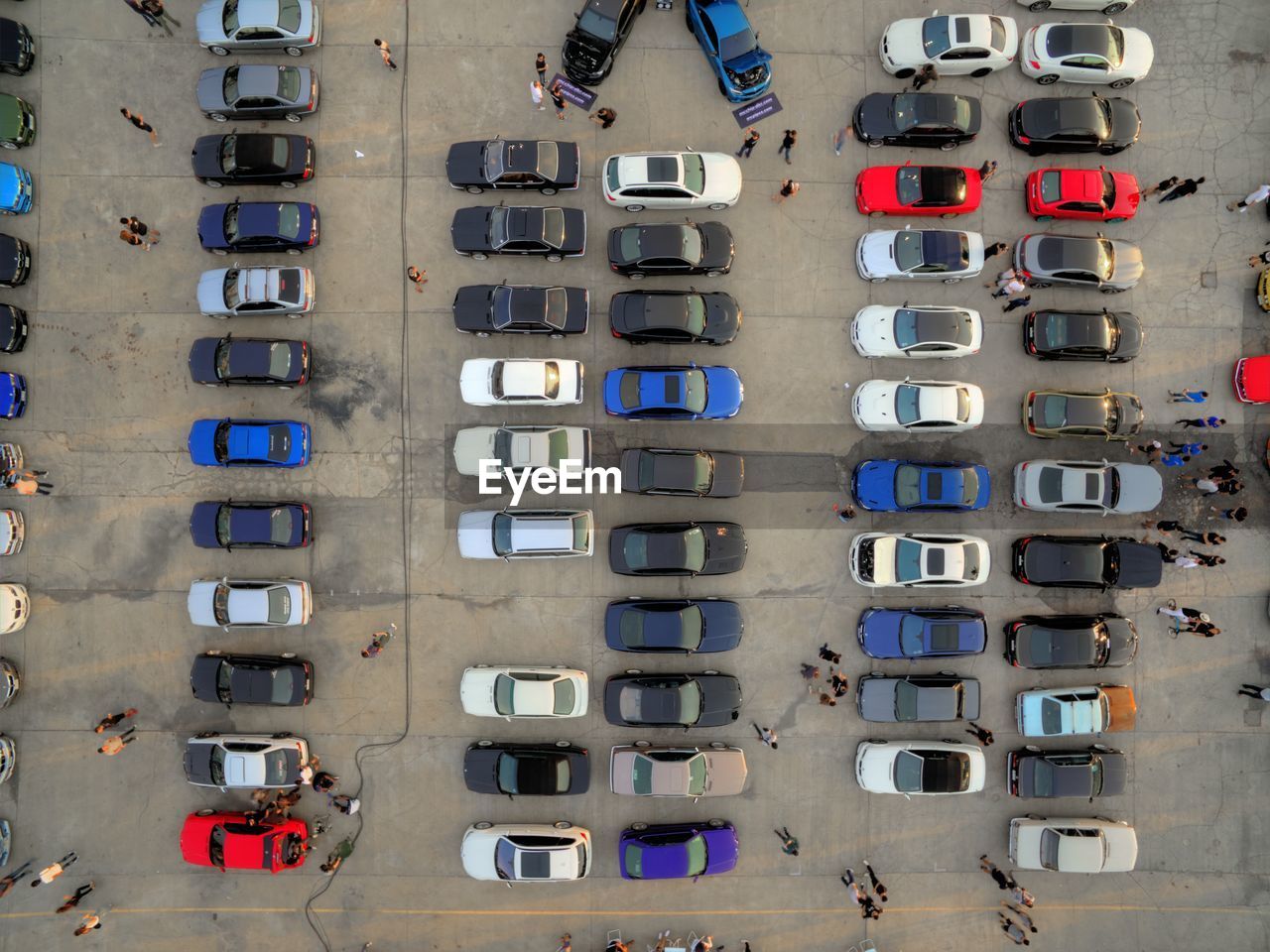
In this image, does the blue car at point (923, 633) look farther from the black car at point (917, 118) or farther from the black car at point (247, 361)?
the black car at point (247, 361)

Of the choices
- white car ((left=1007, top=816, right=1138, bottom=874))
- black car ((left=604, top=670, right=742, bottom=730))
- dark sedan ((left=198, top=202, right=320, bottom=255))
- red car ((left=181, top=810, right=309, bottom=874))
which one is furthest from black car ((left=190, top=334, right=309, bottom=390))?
white car ((left=1007, top=816, right=1138, bottom=874))

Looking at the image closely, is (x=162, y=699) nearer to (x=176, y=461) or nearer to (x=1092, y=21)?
(x=176, y=461)

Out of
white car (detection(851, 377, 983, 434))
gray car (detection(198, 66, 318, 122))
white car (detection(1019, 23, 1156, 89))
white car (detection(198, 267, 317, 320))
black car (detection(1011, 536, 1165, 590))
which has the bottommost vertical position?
black car (detection(1011, 536, 1165, 590))

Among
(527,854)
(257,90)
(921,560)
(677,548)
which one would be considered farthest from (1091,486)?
(257,90)

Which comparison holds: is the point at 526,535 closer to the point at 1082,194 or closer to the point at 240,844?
the point at 240,844

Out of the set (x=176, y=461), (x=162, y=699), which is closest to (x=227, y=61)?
(x=176, y=461)

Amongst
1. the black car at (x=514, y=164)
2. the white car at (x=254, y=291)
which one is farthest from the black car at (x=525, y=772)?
the black car at (x=514, y=164)

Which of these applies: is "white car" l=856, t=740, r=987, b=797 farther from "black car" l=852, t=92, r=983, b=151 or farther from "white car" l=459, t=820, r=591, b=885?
"black car" l=852, t=92, r=983, b=151
